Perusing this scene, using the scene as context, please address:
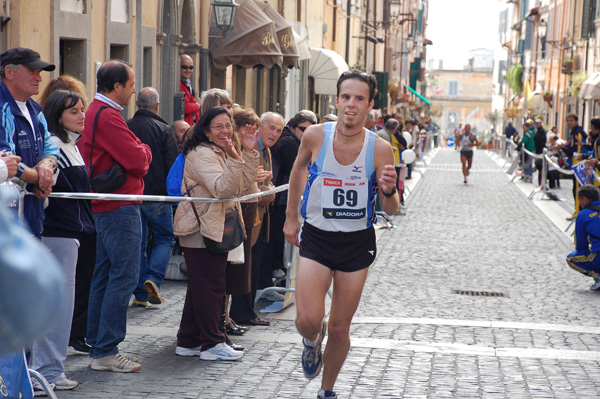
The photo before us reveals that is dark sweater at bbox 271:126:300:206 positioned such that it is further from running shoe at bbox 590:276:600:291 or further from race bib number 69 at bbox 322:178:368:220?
race bib number 69 at bbox 322:178:368:220

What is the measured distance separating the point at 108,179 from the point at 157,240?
2945 millimetres

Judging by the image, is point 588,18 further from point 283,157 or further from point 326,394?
point 326,394

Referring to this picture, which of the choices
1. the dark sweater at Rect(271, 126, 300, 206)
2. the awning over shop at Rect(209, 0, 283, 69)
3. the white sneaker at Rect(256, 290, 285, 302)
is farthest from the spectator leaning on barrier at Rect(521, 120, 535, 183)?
the white sneaker at Rect(256, 290, 285, 302)

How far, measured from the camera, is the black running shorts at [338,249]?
547 cm

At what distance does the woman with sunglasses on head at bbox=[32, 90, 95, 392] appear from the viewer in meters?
5.71

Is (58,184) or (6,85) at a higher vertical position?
(6,85)

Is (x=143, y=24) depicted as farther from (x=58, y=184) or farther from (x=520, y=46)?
(x=520, y=46)

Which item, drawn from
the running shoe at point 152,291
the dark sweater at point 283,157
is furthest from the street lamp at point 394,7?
the running shoe at point 152,291

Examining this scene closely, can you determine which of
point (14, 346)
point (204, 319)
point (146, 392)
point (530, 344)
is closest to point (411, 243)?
point (530, 344)

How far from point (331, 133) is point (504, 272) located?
6917 millimetres

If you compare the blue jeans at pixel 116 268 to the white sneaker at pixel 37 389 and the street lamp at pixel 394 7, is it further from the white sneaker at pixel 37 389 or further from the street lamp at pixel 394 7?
the street lamp at pixel 394 7

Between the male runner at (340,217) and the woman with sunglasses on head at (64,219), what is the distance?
52.6 inches

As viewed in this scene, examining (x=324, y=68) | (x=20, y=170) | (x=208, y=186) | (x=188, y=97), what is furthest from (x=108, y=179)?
(x=324, y=68)

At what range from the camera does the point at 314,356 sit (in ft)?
18.5
